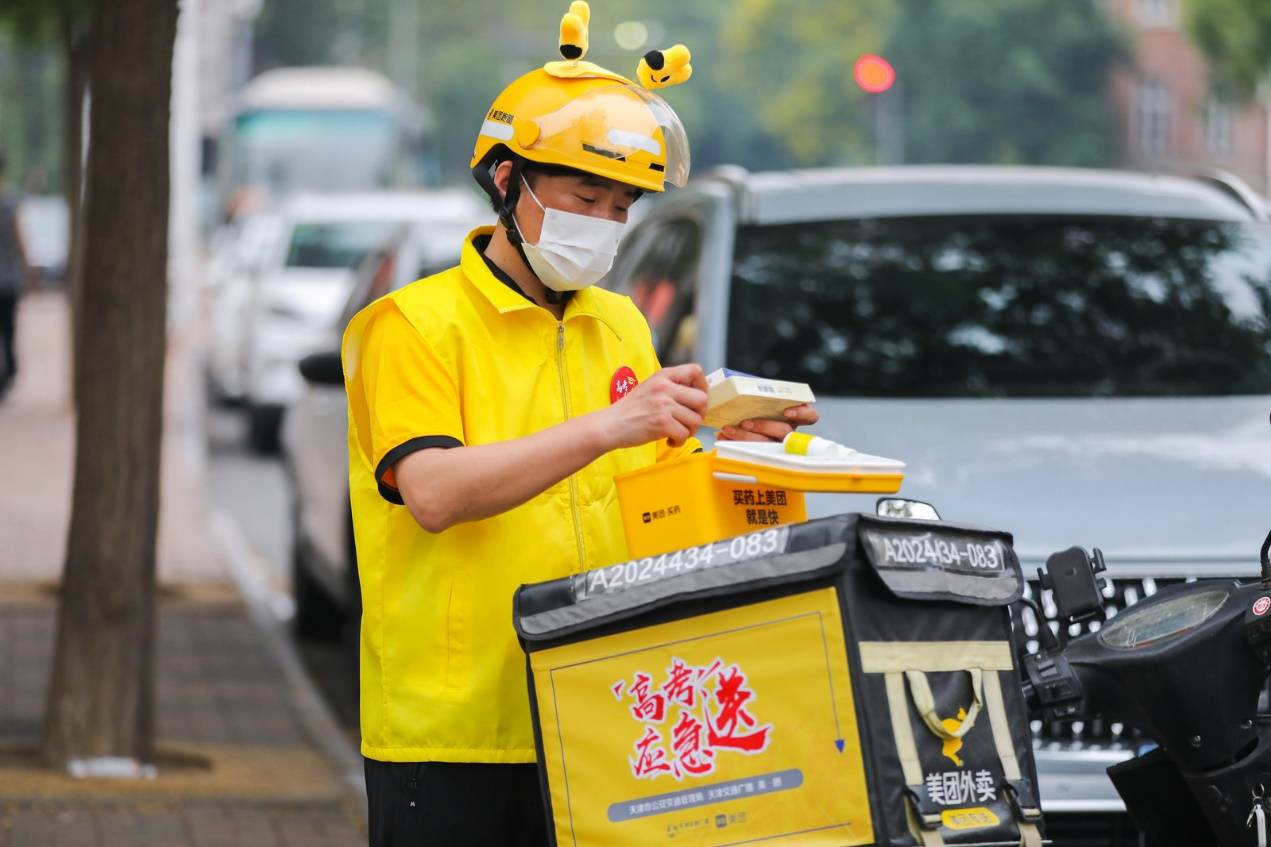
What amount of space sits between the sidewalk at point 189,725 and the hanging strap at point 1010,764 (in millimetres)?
3595

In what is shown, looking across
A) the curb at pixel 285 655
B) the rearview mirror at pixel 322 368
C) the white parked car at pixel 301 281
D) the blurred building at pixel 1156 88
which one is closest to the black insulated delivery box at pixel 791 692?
the curb at pixel 285 655

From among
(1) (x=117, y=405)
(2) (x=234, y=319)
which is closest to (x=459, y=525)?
(1) (x=117, y=405)

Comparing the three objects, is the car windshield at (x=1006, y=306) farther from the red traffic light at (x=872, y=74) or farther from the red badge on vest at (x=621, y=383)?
the red badge on vest at (x=621, y=383)

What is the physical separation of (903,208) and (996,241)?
28 centimetres

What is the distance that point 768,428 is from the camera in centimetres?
310

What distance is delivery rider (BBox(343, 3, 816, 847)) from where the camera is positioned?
297 cm

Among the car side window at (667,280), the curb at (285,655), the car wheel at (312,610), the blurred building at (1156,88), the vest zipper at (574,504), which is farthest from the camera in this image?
the blurred building at (1156,88)

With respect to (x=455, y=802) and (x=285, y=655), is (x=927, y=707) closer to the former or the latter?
(x=455, y=802)

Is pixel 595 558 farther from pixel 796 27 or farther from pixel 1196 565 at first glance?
pixel 796 27

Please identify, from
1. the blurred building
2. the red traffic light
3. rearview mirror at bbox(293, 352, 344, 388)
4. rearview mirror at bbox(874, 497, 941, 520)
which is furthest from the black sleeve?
the blurred building

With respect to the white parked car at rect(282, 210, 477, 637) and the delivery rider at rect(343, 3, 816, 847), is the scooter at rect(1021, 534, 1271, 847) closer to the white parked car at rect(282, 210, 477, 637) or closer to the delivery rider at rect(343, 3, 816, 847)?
the delivery rider at rect(343, 3, 816, 847)

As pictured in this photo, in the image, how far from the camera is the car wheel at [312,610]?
9.52 metres

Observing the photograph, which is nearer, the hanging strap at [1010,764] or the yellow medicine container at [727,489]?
the hanging strap at [1010,764]

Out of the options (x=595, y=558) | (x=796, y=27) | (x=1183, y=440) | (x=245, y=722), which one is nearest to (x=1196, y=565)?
(x=1183, y=440)
